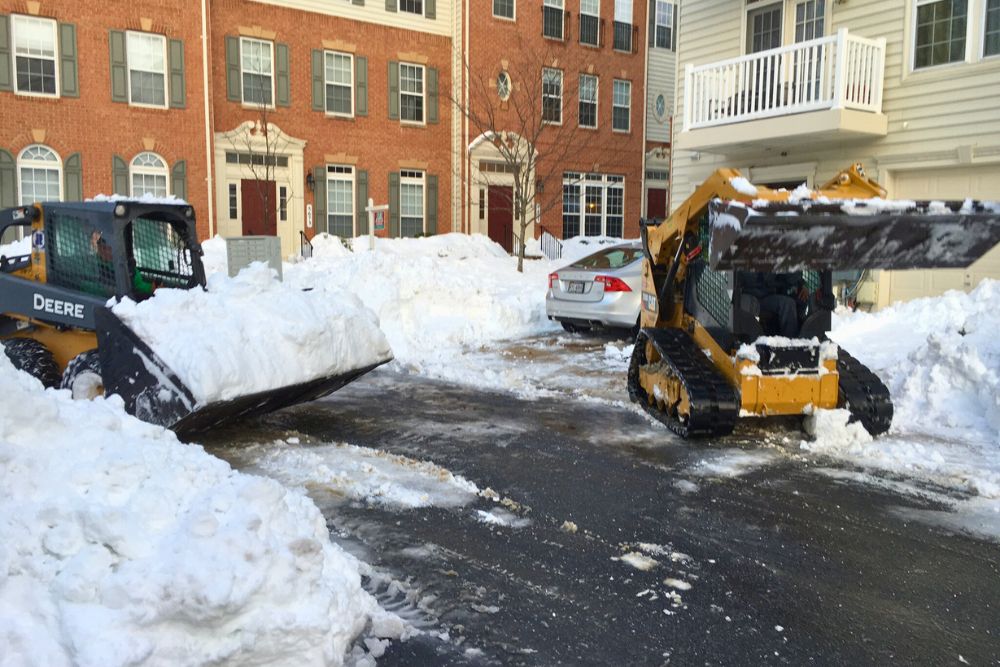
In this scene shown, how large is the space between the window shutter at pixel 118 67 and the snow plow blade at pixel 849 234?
20.0 metres

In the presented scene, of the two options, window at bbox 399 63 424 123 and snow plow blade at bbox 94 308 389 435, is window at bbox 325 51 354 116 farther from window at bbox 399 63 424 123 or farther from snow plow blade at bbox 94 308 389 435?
snow plow blade at bbox 94 308 389 435

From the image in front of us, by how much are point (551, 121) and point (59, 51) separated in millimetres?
15529

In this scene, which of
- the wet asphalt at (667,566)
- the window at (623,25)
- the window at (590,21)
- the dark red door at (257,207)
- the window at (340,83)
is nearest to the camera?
the wet asphalt at (667,566)

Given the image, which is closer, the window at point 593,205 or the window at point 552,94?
the window at point 552,94

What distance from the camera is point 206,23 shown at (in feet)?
74.4

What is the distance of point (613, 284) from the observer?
13.5 metres

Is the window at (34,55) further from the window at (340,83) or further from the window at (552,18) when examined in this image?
the window at (552,18)

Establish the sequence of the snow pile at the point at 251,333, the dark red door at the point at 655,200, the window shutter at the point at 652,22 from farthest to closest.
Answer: the dark red door at the point at 655,200 → the window shutter at the point at 652,22 → the snow pile at the point at 251,333

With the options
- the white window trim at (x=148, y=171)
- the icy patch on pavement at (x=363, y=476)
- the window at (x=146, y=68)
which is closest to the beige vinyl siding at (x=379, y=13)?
the window at (x=146, y=68)

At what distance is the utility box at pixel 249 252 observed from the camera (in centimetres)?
1600

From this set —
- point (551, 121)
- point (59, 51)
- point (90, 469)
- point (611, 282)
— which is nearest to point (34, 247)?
point (90, 469)

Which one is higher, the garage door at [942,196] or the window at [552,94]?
the window at [552,94]

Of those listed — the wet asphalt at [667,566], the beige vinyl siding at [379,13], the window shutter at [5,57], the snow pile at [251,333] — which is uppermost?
the beige vinyl siding at [379,13]

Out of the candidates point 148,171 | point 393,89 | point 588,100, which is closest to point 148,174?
point 148,171
